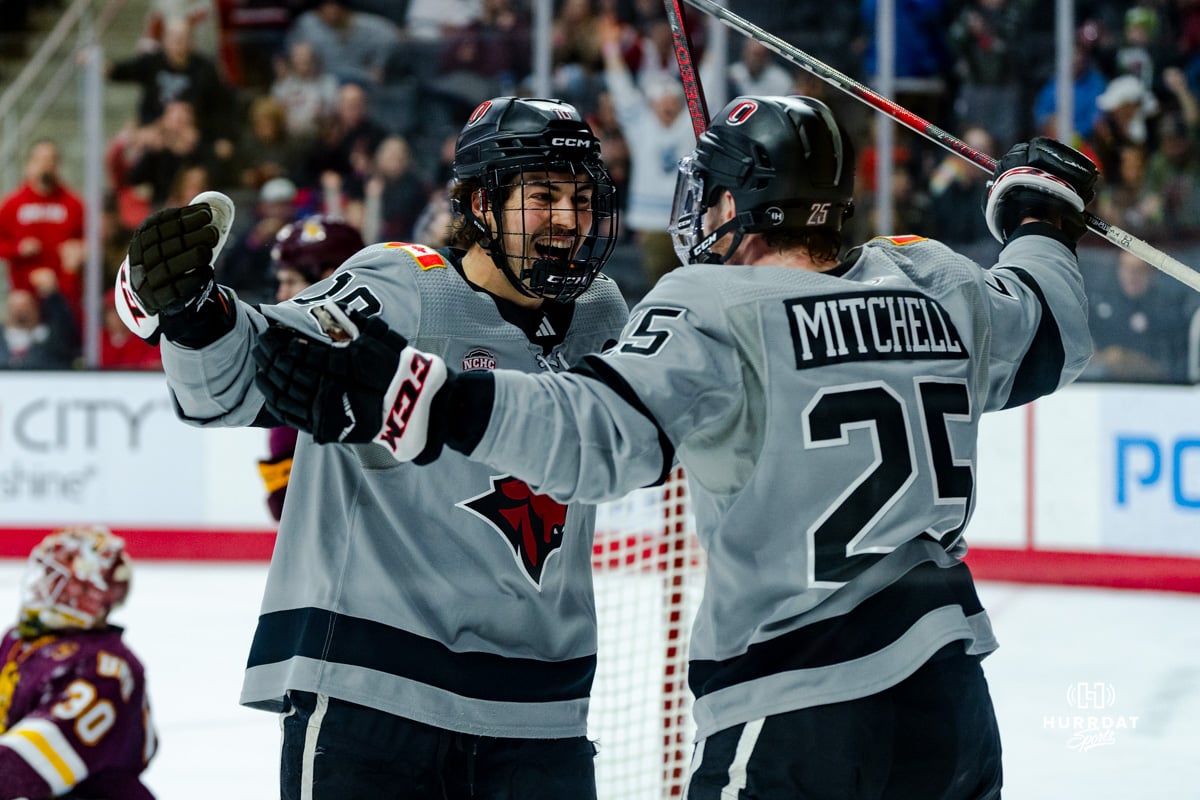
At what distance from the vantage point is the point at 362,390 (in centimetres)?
145

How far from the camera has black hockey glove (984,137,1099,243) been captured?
1907 mm

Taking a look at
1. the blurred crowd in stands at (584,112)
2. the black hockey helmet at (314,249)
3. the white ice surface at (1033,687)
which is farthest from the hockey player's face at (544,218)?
the blurred crowd in stands at (584,112)

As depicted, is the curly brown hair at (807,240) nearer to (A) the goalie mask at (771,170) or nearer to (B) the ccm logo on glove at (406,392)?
(A) the goalie mask at (771,170)

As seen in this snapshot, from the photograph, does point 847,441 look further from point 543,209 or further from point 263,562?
point 263,562

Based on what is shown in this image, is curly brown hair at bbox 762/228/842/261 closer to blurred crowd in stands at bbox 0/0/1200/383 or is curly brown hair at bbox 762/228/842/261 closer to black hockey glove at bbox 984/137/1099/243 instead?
black hockey glove at bbox 984/137/1099/243

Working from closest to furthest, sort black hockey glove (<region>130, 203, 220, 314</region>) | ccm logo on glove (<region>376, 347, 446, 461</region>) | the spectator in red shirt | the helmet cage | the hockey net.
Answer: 1. ccm logo on glove (<region>376, 347, 446, 461</region>)
2. black hockey glove (<region>130, 203, 220, 314</region>)
3. the helmet cage
4. the hockey net
5. the spectator in red shirt

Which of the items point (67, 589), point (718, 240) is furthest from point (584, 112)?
point (718, 240)

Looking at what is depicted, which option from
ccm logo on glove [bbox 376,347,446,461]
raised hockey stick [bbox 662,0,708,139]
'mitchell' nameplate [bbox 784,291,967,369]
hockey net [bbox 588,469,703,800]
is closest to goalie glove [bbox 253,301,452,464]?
ccm logo on glove [bbox 376,347,446,461]

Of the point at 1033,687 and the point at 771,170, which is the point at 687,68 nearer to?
the point at 771,170

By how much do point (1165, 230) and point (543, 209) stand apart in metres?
4.84

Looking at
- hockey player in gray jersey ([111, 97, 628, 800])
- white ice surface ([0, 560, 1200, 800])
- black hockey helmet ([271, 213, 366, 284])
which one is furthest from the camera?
white ice surface ([0, 560, 1200, 800])

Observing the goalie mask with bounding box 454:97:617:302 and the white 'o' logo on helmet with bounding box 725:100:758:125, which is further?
the goalie mask with bounding box 454:97:617:302

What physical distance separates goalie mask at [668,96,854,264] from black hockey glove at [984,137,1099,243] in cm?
34

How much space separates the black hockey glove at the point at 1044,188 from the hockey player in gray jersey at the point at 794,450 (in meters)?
0.31
